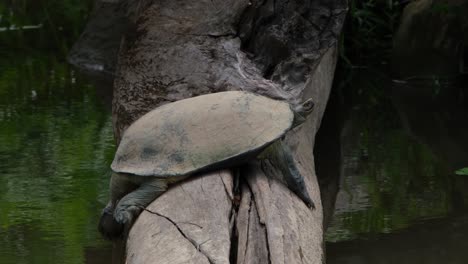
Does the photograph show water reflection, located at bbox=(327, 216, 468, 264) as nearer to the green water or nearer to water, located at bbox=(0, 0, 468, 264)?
water, located at bbox=(0, 0, 468, 264)

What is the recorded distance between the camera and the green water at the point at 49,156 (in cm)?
478

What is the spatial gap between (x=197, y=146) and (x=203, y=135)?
58 millimetres

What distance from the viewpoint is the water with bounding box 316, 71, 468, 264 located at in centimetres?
485

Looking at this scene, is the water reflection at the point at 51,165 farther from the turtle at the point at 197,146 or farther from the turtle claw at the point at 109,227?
the turtle at the point at 197,146

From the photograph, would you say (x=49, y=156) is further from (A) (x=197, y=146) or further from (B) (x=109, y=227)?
(A) (x=197, y=146)

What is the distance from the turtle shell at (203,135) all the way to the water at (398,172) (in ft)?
3.08

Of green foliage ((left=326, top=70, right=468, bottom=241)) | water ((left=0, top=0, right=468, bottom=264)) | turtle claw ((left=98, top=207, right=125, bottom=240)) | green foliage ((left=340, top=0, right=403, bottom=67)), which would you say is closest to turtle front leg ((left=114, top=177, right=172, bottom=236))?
turtle claw ((left=98, top=207, right=125, bottom=240))

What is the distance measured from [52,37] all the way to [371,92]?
14.8 feet

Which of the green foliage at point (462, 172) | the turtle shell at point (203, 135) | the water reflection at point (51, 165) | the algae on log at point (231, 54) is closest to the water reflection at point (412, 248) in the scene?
the algae on log at point (231, 54)

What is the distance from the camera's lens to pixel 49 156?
20.8 feet

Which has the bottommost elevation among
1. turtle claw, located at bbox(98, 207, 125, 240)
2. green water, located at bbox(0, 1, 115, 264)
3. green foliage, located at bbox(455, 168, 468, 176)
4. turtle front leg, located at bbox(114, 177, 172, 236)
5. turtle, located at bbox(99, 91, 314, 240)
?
green water, located at bbox(0, 1, 115, 264)

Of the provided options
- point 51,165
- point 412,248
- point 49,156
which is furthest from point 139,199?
point 49,156

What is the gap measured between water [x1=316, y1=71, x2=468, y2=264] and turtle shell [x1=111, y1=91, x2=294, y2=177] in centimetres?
94

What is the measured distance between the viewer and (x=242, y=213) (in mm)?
3727
